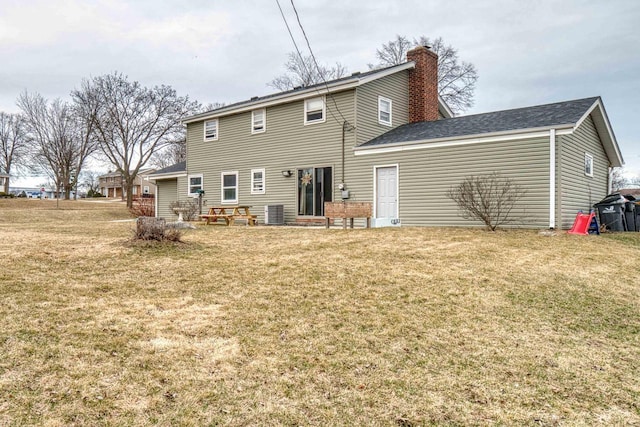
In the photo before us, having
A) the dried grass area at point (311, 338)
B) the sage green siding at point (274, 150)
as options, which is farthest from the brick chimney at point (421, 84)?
the dried grass area at point (311, 338)

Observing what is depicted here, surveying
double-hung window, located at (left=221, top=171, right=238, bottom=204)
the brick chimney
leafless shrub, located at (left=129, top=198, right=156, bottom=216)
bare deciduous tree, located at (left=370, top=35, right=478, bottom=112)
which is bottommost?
leafless shrub, located at (left=129, top=198, right=156, bottom=216)

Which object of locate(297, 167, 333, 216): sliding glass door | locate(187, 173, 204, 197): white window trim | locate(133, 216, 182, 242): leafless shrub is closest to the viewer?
locate(133, 216, 182, 242): leafless shrub

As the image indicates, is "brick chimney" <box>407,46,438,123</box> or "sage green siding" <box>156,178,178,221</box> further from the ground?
"brick chimney" <box>407,46,438,123</box>

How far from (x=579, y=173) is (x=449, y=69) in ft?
65.4

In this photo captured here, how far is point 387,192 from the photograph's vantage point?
14.2 m

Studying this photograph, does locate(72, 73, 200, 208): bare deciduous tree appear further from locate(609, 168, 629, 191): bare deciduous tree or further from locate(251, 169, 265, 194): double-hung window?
locate(609, 168, 629, 191): bare deciduous tree

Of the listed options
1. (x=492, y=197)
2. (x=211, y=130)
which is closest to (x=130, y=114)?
(x=211, y=130)

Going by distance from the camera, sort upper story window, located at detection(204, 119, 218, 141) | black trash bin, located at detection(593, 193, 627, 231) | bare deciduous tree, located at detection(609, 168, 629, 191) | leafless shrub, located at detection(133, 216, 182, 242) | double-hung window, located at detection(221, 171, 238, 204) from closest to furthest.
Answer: leafless shrub, located at detection(133, 216, 182, 242) < black trash bin, located at detection(593, 193, 627, 231) < double-hung window, located at detection(221, 171, 238, 204) < upper story window, located at detection(204, 119, 218, 141) < bare deciduous tree, located at detection(609, 168, 629, 191)

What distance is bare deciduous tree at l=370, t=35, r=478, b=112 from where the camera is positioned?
101 ft

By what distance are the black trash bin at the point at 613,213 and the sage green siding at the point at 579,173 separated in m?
0.58

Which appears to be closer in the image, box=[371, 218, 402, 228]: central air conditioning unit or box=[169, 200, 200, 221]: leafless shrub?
box=[371, 218, 402, 228]: central air conditioning unit

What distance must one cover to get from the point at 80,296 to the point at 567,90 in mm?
29464

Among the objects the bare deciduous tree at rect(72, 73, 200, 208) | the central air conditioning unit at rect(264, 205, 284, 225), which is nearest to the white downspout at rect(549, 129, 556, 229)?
the central air conditioning unit at rect(264, 205, 284, 225)

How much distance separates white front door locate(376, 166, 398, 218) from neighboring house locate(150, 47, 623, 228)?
0.03m
